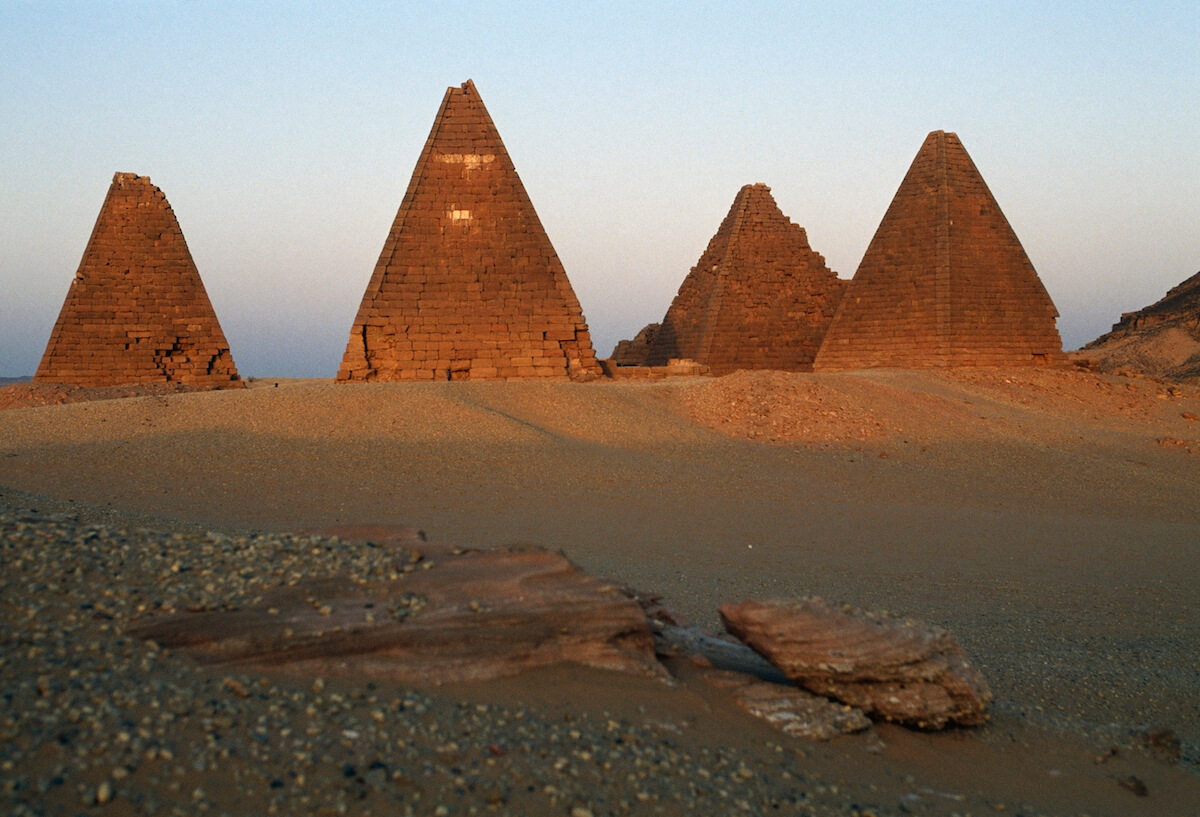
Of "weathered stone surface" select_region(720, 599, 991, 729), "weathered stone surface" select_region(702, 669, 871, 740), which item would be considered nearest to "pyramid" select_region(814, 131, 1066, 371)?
"weathered stone surface" select_region(720, 599, 991, 729)

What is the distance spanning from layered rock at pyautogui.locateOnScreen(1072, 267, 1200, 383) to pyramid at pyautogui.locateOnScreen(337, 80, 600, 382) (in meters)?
21.4

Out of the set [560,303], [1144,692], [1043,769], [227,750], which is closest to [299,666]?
[227,750]

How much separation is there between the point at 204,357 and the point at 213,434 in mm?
9859

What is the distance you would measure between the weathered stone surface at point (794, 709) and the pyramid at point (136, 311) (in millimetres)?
17097

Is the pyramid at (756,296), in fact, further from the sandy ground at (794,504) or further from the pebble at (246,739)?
the pebble at (246,739)

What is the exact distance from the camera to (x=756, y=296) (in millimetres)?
23062

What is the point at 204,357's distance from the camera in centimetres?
1902

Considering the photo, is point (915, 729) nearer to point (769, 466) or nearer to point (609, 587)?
point (609, 587)

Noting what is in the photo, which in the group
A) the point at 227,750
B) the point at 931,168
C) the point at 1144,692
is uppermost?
the point at 931,168

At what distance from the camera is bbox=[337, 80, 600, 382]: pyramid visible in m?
15.8

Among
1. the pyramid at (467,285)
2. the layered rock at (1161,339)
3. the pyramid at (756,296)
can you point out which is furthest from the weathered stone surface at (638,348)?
the layered rock at (1161,339)

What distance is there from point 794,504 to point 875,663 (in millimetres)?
5193

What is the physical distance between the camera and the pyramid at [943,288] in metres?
20.0

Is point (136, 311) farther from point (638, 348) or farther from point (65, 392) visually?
point (638, 348)
